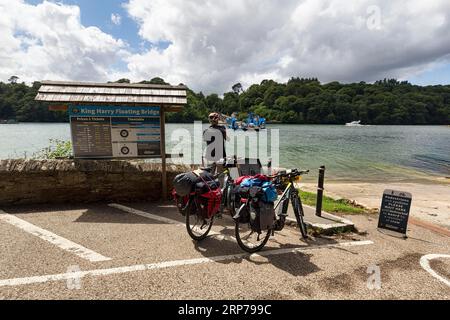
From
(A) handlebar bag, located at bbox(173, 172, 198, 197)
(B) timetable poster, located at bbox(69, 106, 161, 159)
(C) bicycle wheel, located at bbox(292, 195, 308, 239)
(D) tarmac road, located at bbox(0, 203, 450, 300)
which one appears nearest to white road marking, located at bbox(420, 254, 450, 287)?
(D) tarmac road, located at bbox(0, 203, 450, 300)

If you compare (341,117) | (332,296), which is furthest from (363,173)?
(341,117)

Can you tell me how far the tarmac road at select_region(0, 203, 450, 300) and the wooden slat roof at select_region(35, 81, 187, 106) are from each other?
99.4 inches

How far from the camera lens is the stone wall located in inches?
226

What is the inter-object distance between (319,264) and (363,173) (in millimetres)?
17802

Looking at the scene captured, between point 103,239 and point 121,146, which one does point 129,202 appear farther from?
point 103,239

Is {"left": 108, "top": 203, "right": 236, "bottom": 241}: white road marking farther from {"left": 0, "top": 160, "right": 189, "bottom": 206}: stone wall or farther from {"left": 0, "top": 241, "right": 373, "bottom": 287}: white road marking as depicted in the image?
{"left": 0, "top": 241, "right": 373, "bottom": 287}: white road marking

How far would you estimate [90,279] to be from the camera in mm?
3221

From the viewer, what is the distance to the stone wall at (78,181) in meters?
5.75

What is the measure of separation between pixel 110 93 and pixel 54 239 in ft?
10.9

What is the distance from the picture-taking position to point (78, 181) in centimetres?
608

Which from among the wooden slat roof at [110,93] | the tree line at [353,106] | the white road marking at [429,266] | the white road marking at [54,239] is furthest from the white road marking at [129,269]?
the tree line at [353,106]

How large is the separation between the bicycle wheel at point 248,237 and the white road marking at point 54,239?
198cm

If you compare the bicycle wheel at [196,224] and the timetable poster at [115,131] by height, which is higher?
the timetable poster at [115,131]

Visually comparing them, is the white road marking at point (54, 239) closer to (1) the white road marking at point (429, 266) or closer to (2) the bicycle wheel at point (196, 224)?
(2) the bicycle wheel at point (196, 224)
